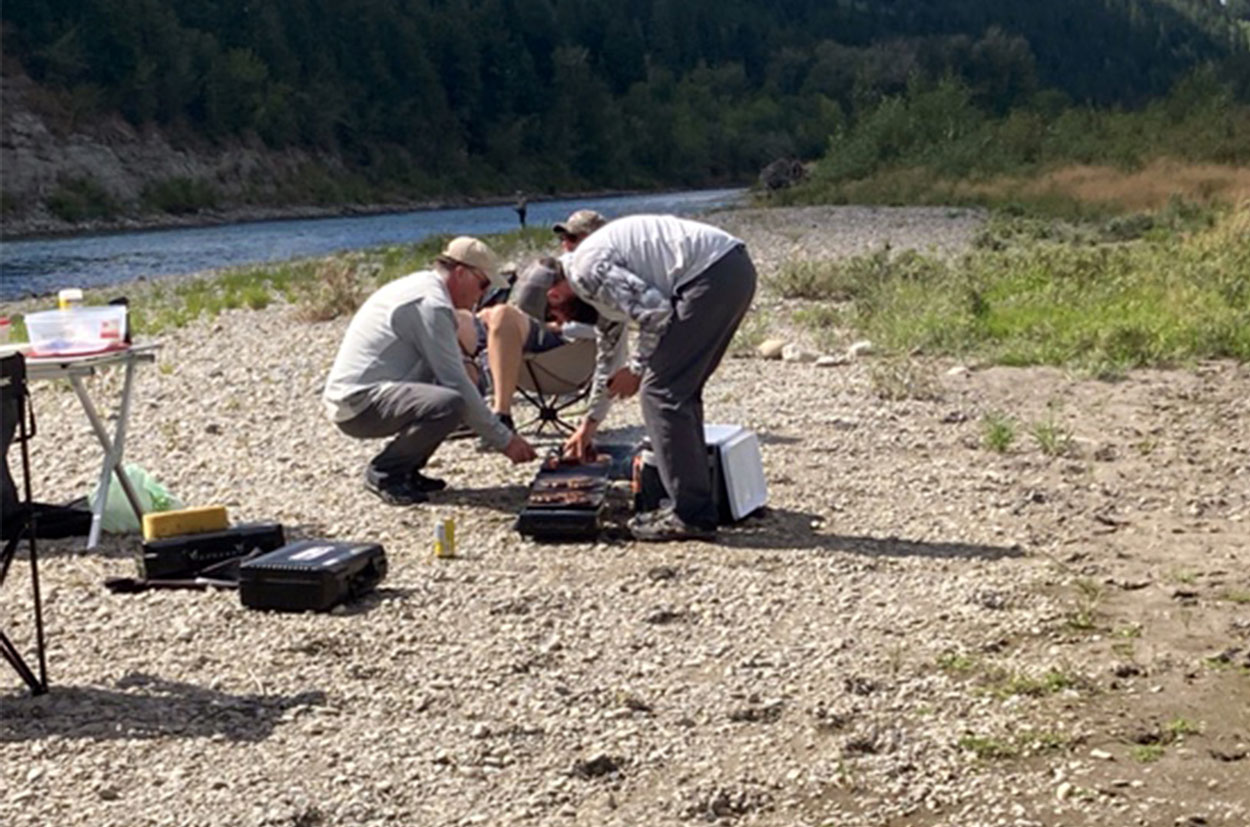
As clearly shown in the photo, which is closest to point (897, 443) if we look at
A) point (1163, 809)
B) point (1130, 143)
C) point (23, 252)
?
point (1163, 809)

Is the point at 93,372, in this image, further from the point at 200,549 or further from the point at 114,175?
the point at 114,175

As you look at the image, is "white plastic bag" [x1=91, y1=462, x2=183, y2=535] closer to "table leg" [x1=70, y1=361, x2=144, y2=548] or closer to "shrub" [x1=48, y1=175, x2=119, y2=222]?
"table leg" [x1=70, y1=361, x2=144, y2=548]

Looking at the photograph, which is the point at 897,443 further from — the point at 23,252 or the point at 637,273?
the point at 23,252

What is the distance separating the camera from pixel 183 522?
23.7ft

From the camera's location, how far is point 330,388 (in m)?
A: 8.79

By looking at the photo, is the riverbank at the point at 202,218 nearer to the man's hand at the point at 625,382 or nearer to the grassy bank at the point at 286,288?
the grassy bank at the point at 286,288

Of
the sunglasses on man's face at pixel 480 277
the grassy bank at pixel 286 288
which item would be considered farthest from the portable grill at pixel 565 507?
the grassy bank at pixel 286 288

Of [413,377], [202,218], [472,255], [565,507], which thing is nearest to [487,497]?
[413,377]

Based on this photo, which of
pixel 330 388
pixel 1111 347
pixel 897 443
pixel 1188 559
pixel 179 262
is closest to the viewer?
pixel 1188 559

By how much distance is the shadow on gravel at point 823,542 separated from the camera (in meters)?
7.40

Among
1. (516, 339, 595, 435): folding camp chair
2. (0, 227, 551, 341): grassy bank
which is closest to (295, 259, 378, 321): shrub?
(0, 227, 551, 341): grassy bank

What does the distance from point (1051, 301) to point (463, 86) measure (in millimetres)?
91299

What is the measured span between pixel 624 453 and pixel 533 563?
1501 millimetres

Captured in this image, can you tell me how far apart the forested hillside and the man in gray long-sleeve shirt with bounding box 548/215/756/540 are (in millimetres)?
50492
